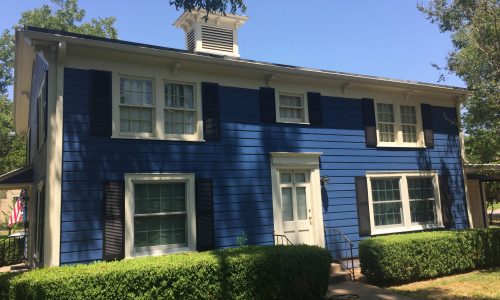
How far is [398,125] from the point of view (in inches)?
503

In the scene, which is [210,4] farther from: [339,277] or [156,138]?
[339,277]

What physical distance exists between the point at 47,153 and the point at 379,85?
29.6ft

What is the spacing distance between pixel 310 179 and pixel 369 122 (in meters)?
2.70

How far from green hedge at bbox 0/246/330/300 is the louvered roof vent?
7.59 meters

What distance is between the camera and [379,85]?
1226 cm

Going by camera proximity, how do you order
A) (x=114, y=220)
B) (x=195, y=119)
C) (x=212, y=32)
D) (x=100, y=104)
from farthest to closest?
(x=212, y=32) < (x=195, y=119) < (x=100, y=104) < (x=114, y=220)

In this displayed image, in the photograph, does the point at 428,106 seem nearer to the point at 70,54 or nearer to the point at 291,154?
the point at 291,154

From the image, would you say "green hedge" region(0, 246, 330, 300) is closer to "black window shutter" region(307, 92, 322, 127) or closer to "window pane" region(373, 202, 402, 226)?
"black window shutter" region(307, 92, 322, 127)

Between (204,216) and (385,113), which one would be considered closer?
(204,216)

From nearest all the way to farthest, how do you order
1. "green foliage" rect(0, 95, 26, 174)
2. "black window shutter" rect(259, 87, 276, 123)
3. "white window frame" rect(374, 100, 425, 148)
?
1. "black window shutter" rect(259, 87, 276, 123)
2. "white window frame" rect(374, 100, 425, 148)
3. "green foliage" rect(0, 95, 26, 174)

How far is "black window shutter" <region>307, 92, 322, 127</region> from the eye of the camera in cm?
1120

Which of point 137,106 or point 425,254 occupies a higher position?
point 137,106

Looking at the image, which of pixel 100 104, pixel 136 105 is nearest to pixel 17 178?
pixel 100 104

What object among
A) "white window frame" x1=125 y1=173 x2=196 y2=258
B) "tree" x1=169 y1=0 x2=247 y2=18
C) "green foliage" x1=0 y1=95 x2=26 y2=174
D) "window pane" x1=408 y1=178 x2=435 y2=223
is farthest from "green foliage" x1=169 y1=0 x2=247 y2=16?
"green foliage" x1=0 y1=95 x2=26 y2=174
